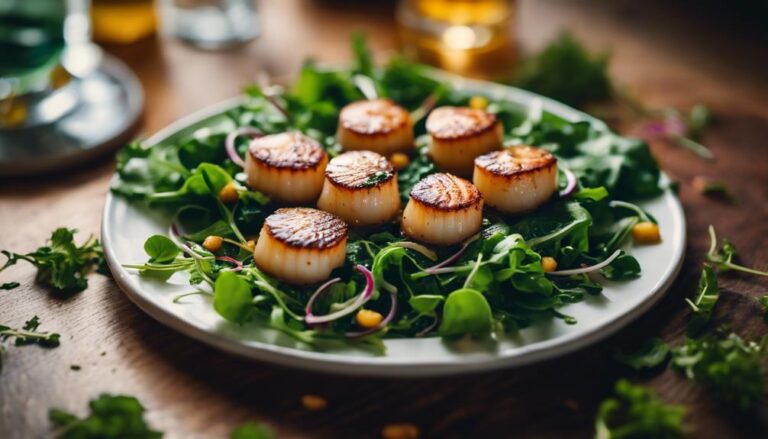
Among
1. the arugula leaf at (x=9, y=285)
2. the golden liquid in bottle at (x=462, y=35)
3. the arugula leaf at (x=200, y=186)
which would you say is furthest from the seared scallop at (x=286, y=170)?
the golden liquid in bottle at (x=462, y=35)

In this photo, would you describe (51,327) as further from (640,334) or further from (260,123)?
(640,334)

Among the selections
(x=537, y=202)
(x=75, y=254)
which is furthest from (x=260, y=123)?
(x=537, y=202)

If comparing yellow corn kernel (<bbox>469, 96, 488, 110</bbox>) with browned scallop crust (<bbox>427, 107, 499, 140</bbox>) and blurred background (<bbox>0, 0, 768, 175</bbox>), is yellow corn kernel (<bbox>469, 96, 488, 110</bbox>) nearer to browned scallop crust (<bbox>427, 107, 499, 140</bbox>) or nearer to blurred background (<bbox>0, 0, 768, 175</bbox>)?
browned scallop crust (<bbox>427, 107, 499, 140</bbox>)

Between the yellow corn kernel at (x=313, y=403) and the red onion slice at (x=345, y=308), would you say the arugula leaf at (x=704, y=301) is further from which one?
the yellow corn kernel at (x=313, y=403)

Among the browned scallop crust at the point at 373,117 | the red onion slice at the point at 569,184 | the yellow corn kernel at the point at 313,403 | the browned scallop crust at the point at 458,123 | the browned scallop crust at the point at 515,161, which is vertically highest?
the browned scallop crust at the point at 373,117

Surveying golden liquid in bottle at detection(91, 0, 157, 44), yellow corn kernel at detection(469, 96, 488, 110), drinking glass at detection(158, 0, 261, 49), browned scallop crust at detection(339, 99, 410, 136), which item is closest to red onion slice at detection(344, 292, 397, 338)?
browned scallop crust at detection(339, 99, 410, 136)

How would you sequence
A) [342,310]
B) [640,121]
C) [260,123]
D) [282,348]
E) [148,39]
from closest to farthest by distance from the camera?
[282,348] < [342,310] < [260,123] < [640,121] < [148,39]

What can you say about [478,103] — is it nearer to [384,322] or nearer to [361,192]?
[361,192]
